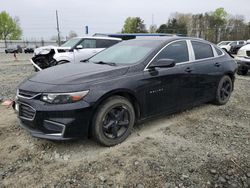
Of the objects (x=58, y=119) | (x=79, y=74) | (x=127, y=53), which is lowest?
(x=58, y=119)

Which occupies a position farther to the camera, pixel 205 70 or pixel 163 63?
pixel 205 70

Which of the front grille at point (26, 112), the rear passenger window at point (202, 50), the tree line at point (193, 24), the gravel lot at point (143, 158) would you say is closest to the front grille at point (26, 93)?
the front grille at point (26, 112)

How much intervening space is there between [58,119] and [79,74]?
72 centimetres

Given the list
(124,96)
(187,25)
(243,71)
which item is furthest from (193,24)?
(124,96)

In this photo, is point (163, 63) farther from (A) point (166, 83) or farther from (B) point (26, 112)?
(B) point (26, 112)

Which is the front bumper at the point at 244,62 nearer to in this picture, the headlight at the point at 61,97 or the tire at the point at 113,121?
the tire at the point at 113,121

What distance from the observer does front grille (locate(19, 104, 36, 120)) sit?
3.18 m

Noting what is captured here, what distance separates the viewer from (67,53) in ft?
31.8

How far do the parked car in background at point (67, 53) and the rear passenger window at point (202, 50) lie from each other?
231 inches

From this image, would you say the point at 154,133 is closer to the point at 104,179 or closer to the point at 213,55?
the point at 104,179

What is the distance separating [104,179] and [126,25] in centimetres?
6543

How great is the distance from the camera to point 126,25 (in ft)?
214

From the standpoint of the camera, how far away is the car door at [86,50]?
10031mm

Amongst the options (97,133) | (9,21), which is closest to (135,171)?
(97,133)
